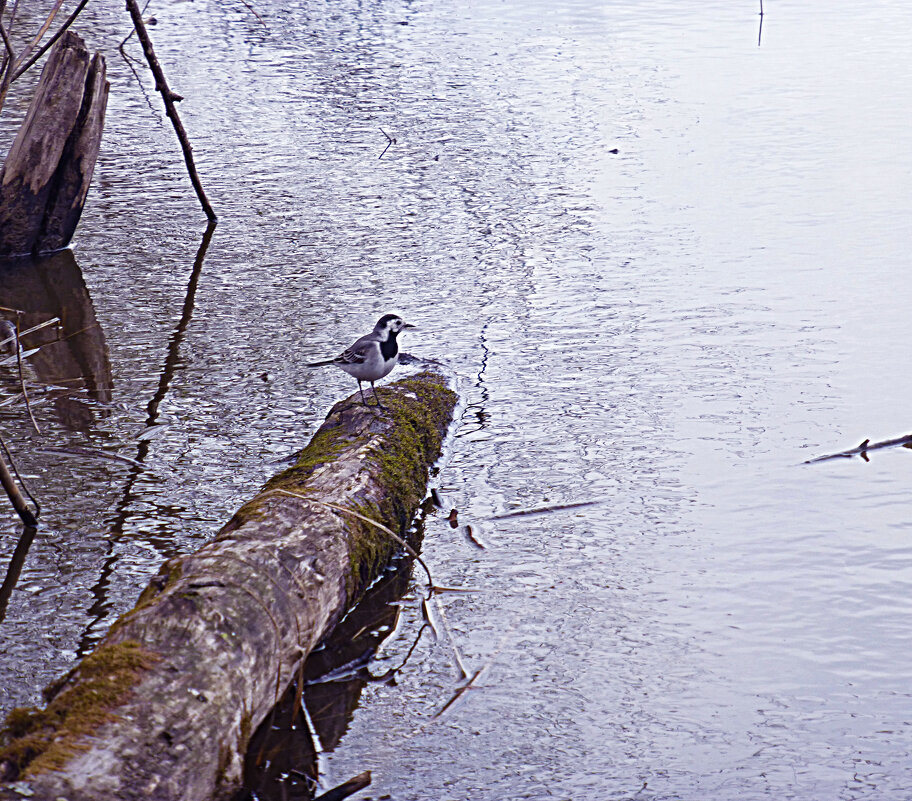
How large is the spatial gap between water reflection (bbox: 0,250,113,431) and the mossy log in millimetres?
2198

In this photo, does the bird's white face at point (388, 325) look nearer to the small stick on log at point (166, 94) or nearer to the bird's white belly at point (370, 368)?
the bird's white belly at point (370, 368)

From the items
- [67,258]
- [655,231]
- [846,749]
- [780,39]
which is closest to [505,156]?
[655,231]

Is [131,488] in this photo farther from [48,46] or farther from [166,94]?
[166,94]

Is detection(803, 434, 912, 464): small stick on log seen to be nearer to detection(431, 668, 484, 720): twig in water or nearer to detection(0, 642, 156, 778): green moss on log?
detection(431, 668, 484, 720): twig in water

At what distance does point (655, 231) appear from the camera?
9.84 metres

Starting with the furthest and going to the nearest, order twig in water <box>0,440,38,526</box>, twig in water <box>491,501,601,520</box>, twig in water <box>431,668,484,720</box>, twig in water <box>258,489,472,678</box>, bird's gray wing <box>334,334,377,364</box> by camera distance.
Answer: bird's gray wing <box>334,334,377,364</box> < twig in water <box>491,501,601,520</box> < twig in water <box>0,440,38,526</box> < twig in water <box>258,489,472,678</box> < twig in water <box>431,668,484,720</box>

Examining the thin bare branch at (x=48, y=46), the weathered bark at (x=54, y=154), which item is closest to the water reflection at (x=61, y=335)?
the weathered bark at (x=54, y=154)

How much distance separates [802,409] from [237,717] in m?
4.34

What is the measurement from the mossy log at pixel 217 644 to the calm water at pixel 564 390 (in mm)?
390

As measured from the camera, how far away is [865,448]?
6.35m

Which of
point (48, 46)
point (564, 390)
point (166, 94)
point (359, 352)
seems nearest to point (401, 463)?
point (359, 352)

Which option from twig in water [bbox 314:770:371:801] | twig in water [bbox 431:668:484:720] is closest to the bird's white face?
twig in water [bbox 431:668:484:720]

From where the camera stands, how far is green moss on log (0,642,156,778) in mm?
3291

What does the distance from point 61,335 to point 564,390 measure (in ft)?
12.2
